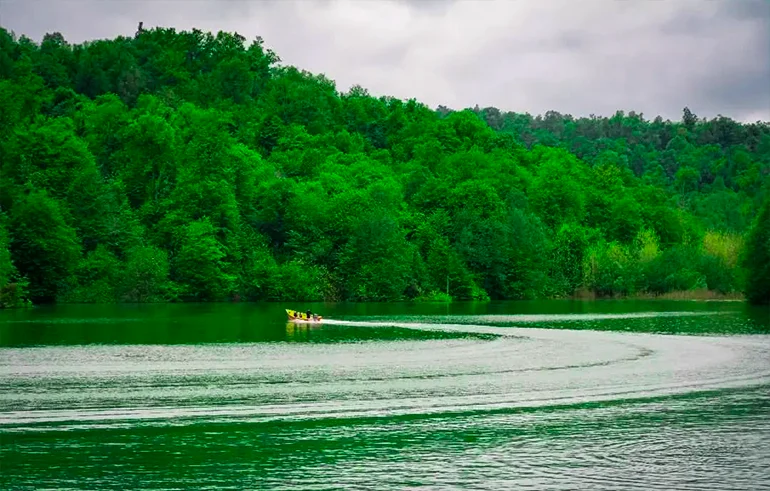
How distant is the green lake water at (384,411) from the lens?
25844 mm

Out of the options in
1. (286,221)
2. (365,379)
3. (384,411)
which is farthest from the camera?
(286,221)

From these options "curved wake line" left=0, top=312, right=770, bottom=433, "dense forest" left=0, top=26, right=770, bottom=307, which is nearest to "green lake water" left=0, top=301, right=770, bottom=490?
"curved wake line" left=0, top=312, right=770, bottom=433

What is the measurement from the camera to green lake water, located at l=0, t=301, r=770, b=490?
25.8m

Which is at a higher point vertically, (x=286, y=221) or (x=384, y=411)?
(x=286, y=221)

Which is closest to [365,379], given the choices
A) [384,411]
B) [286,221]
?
[384,411]

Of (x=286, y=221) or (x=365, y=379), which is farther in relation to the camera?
(x=286, y=221)

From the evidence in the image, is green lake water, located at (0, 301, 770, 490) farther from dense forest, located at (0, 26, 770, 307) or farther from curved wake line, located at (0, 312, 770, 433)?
dense forest, located at (0, 26, 770, 307)

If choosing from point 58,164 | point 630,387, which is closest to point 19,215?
point 58,164

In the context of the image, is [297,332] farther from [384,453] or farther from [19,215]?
[19,215]

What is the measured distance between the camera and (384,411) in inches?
1385

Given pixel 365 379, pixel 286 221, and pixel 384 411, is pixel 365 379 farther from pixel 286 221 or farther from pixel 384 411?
pixel 286 221

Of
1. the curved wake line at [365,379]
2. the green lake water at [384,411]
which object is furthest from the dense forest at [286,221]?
the curved wake line at [365,379]

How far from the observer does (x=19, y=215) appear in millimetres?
116062

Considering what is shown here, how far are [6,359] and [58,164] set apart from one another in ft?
280
